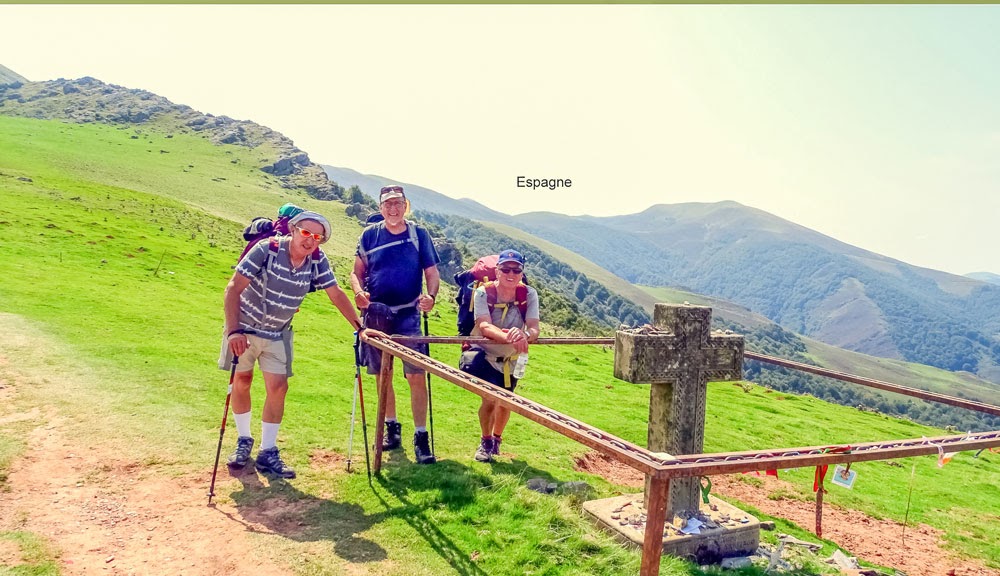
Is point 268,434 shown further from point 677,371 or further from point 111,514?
point 677,371

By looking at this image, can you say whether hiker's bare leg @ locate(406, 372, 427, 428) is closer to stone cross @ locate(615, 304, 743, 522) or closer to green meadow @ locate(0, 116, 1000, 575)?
green meadow @ locate(0, 116, 1000, 575)

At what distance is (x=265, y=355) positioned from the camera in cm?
669

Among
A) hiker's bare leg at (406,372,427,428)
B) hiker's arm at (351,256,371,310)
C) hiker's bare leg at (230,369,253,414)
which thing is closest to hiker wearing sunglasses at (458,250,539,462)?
hiker's bare leg at (406,372,427,428)

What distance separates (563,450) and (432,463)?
445 cm

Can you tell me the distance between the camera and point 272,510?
5.94 m

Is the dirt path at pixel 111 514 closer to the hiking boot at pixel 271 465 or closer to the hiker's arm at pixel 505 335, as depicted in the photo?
the hiking boot at pixel 271 465

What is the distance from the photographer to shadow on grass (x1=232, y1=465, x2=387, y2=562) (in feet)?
17.3

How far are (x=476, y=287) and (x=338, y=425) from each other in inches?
142

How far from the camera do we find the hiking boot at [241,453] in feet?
22.5

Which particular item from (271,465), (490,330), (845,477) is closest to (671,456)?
(845,477)

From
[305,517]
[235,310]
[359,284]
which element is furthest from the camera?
[359,284]

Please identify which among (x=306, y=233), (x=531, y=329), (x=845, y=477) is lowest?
(x=845, y=477)

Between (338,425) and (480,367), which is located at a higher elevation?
(480,367)

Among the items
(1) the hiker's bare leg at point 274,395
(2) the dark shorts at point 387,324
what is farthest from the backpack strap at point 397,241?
(1) the hiker's bare leg at point 274,395
